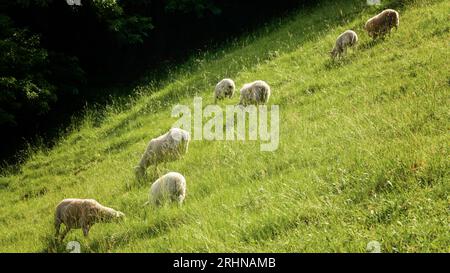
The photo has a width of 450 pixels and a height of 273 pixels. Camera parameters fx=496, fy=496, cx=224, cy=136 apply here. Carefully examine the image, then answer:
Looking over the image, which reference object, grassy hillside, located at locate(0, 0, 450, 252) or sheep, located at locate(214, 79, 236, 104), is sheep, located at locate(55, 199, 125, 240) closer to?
grassy hillside, located at locate(0, 0, 450, 252)

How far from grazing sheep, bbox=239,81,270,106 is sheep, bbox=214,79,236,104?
5.15 ft

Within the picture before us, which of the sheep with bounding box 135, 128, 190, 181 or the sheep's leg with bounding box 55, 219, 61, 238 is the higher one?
the sheep with bounding box 135, 128, 190, 181

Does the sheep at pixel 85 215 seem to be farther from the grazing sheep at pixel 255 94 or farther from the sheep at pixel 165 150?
the grazing sheep at pixel 255 94

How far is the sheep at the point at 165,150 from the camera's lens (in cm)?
1034

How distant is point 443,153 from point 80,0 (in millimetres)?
17297

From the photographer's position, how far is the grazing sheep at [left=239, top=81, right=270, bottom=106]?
490 inches

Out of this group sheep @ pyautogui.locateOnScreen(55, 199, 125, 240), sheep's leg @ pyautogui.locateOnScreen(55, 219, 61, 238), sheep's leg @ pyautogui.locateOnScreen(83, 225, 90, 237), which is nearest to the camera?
sheep's leg @ pyautogui.locateOnScreen(83, 225, 90, 237)

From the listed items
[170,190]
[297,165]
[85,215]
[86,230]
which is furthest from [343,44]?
[86,230]

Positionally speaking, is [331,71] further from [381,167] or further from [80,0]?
[80,0]

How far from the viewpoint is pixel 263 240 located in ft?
19.0

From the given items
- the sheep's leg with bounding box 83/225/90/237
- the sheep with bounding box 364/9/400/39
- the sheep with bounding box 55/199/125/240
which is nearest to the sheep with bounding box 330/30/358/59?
the sheep with bounding box 364/9/400/39

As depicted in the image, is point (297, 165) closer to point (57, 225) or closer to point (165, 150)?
point (165, 150)

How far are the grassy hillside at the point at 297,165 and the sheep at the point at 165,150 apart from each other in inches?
10.4

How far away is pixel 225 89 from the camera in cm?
1421
